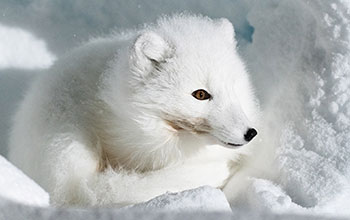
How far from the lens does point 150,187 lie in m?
3.26

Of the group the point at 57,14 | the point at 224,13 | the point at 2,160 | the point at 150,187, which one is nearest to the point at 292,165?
the point at 150,187

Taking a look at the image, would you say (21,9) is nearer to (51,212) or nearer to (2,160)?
(2,160)

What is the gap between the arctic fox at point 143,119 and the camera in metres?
3.12

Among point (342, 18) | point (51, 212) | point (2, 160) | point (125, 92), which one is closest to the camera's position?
point (51, 212)

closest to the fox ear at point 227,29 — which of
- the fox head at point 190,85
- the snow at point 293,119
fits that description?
the fox head at point 190,85

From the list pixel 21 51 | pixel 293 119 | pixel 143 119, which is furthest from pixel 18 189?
pixel 21 51

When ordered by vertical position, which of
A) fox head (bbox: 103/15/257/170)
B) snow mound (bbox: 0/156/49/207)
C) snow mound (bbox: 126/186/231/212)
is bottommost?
snow mound (bbox: 0/156/49/207)

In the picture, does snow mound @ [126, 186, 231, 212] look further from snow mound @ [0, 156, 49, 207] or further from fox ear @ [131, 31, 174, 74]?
fox ear @ [131, 31, 174, 74]

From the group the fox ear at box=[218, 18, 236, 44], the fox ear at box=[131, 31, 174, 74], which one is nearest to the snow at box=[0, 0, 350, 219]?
the fox ear at box=[218, 18, 236, 44]

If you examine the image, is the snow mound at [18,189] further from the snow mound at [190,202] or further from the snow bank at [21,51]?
the snow bank at [21,51]

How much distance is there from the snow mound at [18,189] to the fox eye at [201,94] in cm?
95

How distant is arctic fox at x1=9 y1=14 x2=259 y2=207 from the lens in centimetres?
312

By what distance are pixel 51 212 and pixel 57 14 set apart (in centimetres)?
296

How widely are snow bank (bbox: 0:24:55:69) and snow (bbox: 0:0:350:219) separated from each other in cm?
15
